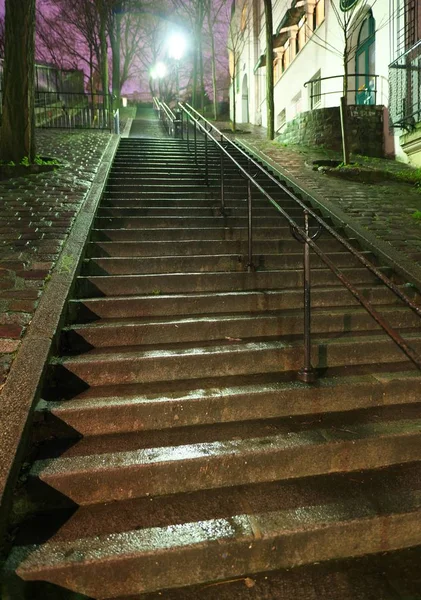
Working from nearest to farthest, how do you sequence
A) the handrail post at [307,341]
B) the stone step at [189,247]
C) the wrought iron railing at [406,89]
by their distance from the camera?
the handrail post at [307,341], the stone step at [189,247], the wrought iron railing at [406,89]

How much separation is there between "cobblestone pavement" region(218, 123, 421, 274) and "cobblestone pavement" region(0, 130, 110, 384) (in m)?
3.95

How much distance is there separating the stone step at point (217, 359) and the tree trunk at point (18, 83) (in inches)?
257

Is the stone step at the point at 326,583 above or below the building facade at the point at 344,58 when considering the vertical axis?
below

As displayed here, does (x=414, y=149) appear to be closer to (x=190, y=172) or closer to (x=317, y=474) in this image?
(x=190, y=172)

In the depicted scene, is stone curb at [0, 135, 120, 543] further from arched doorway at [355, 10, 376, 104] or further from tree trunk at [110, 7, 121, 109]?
tree trunk at [110, 7, 121, 109]

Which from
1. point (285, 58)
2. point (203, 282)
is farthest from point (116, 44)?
point (203, 282)

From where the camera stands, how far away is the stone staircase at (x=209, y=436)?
204cm

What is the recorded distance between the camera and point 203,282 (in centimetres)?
430

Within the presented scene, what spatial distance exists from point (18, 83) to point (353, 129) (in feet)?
27.5

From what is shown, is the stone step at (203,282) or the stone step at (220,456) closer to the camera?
the stone step at (220,456)

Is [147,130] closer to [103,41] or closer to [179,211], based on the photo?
[103,41]

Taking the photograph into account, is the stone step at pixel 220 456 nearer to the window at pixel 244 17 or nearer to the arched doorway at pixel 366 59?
the arched doorway at pixel 366 59

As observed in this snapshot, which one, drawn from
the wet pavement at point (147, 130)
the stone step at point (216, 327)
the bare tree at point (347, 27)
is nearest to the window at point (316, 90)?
the bare tree at point (347, 27)

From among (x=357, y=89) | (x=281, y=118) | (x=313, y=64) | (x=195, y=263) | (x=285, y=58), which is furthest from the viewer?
(x=281, y=118)
